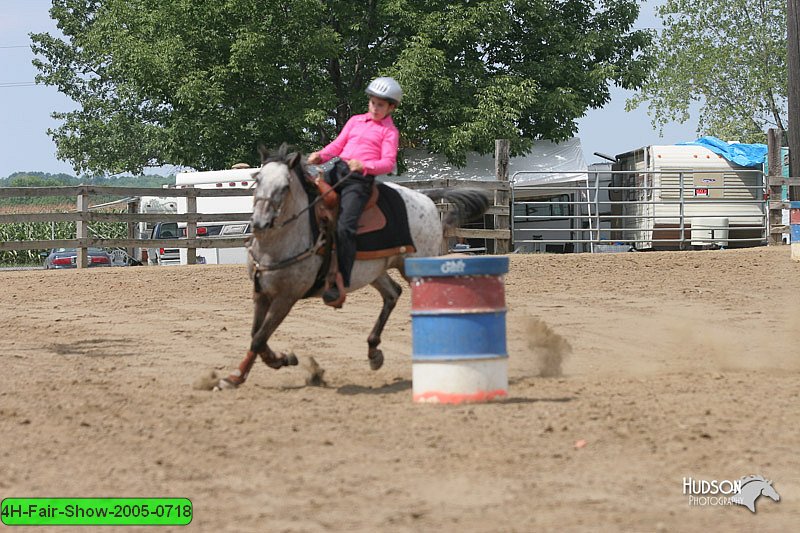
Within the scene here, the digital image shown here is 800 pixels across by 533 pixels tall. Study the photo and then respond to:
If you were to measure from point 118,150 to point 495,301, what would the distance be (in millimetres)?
43681

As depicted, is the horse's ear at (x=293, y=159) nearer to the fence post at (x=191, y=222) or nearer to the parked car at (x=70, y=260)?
the fence post at (x=191, y=222)

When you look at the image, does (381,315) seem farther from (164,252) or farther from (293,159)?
(164,252)

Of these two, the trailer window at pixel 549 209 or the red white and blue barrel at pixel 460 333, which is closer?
the red white and blue barrel at pixel 460 333

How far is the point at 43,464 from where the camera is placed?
5766 millimetres

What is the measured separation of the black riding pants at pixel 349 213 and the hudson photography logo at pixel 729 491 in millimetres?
4166

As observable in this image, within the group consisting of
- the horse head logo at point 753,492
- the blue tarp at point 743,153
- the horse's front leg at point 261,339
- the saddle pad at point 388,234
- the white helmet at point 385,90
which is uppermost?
the blue tarp at point 743,153

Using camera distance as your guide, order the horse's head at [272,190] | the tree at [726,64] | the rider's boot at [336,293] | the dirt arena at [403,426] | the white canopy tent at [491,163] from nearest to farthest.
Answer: the dirt arena at [403,426], the horse's head at [272,190], the rider's boot at [336,293], the white canopy tent at [491,163], the tree at [726,64]

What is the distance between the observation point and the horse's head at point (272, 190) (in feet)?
26.6

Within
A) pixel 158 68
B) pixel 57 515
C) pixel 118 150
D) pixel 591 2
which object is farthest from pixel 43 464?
pixel 118 150

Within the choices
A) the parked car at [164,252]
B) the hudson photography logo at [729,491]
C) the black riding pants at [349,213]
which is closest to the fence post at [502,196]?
the parked car at [164,252]

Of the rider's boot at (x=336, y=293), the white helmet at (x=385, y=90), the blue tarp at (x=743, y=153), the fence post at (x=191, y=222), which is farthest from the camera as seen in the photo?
the blue tarp at (x=743, y=153)

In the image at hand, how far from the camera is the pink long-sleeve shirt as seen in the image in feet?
29.5

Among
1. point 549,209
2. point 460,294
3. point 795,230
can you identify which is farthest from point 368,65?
point 460,294

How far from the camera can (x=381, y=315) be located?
9.64 m
